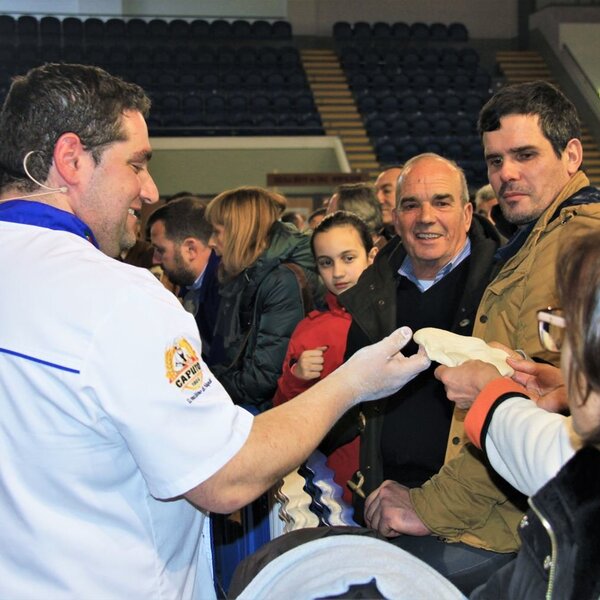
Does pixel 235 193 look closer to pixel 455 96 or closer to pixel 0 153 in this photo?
pixel 0 153

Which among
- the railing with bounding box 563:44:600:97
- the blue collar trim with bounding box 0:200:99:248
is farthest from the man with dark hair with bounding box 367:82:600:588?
the railing with bounding box 563:44:600:97

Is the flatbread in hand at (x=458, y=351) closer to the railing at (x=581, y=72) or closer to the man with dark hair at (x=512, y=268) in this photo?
the man with dark hair at (x=512, y=268)

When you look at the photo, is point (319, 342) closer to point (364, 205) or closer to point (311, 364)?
point (311, 364)

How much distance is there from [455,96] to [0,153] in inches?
664

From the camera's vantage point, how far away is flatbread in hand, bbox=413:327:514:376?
6.31 feet

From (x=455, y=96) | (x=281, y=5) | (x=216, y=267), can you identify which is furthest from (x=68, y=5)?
(x=216, y=267)

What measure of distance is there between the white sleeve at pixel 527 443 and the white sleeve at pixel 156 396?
0.50m

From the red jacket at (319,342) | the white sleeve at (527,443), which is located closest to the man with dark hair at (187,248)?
the red jacket at (319,342)

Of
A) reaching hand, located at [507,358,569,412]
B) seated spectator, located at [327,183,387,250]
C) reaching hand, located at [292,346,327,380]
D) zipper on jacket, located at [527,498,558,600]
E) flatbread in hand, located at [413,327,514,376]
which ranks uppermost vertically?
seated spectator, located at [327,183,387,250]

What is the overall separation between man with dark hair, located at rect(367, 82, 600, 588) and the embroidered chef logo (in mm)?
1037

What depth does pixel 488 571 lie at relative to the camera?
7.55 ft

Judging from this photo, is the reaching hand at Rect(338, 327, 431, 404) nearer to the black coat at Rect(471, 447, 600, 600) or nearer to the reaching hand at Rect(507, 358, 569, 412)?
the reaching hand at Rect(507, 358, 569, 412)

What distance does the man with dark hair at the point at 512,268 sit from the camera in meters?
2.27

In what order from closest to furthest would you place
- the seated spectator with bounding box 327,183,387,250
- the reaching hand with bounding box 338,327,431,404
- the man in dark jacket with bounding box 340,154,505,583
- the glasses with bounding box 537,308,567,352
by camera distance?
1. the glasses with bounding box 537,308,567,352
2. the reaching hand with bounding box 338,327,431,404
3. the man in dark jacket with bounding box 340,154,505,583
4. the seated spectator with bounding box 327,183,387,250
